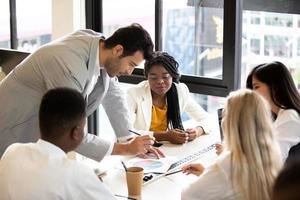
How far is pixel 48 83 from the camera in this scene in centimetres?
220

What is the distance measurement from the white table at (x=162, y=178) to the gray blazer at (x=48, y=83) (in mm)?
115

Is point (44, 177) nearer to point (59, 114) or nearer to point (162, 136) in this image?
point (59, 114)

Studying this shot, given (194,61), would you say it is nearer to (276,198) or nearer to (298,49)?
(298,49)

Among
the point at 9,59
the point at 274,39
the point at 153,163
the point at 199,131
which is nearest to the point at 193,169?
the point at 153,163

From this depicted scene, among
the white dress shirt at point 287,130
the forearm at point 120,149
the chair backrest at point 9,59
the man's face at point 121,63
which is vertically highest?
the man's face at point 121,63

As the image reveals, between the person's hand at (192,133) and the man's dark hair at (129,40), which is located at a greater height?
the man's dark hair at (129,40)

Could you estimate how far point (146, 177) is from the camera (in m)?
2.20

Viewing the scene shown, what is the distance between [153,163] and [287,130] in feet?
2.06

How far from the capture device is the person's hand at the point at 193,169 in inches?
85.5

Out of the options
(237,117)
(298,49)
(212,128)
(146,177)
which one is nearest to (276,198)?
(237,117)

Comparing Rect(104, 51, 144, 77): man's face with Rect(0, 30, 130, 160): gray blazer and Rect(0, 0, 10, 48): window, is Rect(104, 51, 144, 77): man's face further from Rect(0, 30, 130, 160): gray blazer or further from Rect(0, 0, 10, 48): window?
Rect(0, 0, 10, 48): window

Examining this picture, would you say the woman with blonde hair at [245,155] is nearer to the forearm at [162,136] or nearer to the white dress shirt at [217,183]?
the white dress shirt at [217,183]

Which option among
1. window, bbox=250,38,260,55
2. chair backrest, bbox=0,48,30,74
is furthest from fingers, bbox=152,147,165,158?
chair backrest, bbox=0,48,30,74

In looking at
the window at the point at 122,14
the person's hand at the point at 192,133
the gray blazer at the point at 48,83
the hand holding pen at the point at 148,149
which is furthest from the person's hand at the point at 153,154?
the window at the point at 122,14
